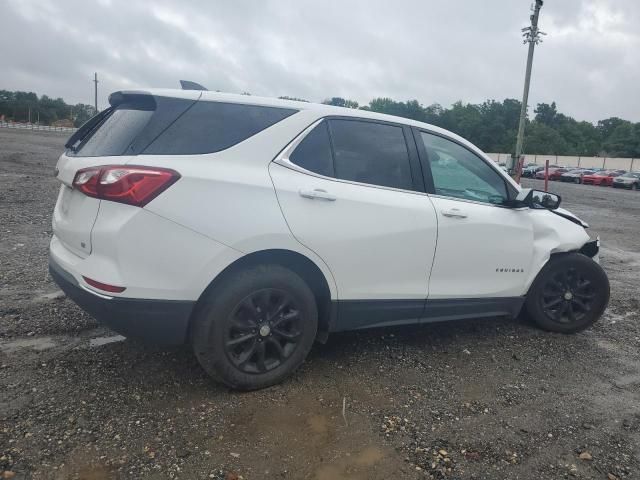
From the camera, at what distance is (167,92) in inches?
118

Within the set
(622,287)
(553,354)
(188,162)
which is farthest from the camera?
(622,287)

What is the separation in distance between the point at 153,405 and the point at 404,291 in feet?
5.80

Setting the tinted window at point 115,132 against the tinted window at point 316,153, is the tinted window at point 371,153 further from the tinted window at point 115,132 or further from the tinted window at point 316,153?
the tinted window at point 115,132

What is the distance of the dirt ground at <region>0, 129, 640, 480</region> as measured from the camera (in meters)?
2.49

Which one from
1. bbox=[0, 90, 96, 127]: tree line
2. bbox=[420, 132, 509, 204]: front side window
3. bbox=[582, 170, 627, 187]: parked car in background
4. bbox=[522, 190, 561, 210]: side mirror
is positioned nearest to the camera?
bbox=[420, 132, 509, 204]: front side window

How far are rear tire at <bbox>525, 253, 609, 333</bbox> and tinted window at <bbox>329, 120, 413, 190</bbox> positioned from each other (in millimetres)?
1779

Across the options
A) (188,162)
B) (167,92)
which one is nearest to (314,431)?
(188,162)

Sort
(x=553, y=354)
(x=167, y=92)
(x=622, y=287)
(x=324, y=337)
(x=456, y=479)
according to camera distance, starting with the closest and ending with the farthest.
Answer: (x=456, y=479) < (x=167, y=92) < (x=324, y=337) < (x=553, y=354) < (x=622, y=287)

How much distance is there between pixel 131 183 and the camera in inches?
104

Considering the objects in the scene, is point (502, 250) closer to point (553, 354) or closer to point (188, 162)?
point (553, 354)

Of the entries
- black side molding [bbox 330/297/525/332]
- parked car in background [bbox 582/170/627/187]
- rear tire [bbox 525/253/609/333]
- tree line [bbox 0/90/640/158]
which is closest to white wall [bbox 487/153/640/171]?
tree line [bbox 0/90/640/158]

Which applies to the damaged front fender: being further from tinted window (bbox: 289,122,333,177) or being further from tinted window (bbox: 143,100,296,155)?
tinted window (bbox: 143,100,296,155)

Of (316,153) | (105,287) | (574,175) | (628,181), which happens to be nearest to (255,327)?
(105,287)

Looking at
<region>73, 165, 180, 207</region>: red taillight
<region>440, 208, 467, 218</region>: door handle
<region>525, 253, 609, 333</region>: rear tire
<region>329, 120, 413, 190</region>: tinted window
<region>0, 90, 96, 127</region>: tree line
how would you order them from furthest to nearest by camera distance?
<region>0, 90, 96, 127</region>: tree line < <region>525, 253, 609, 333</region>: rear tire < <region>440, 208, 467, 218</region>: door handle < <region>329, 120, 413, 190</region>: tinted window < <region>73, 165, 180, 207</region>: red taillight
